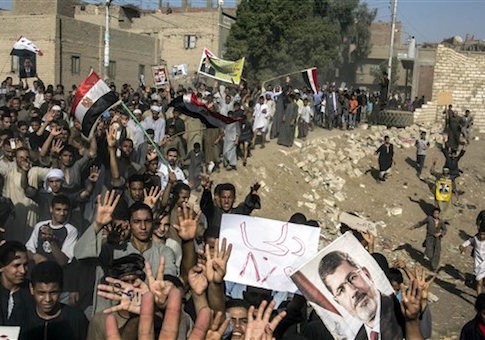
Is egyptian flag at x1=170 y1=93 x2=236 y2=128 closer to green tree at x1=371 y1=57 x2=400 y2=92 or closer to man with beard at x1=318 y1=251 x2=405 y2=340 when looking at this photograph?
man with beard at x1=318 y1=251 x2=405 y2=340

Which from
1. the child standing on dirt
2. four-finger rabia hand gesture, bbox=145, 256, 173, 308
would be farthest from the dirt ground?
four-finger rabia hand gesture, bbox=145, 256, 173, 308

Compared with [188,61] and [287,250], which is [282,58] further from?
[287,250]

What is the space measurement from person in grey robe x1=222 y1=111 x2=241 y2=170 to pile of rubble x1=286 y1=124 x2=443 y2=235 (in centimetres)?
228

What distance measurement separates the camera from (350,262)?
11.4 feet

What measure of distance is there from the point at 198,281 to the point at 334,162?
51.8ft

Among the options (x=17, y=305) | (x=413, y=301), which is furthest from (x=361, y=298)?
(x=17, y=305)

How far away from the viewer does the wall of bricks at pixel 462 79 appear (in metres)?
28.9

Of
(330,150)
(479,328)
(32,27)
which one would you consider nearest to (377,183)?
(330,150)

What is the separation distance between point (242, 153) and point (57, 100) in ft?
17.9

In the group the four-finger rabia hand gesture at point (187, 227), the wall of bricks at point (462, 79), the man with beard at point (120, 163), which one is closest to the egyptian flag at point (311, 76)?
the man with beard at point (120, 163)

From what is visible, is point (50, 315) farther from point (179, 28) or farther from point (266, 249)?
point (179, 28)

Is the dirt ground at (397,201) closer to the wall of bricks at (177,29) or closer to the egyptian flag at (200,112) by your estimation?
the egyptian flag at (200,112)

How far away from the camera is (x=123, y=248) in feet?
13.8

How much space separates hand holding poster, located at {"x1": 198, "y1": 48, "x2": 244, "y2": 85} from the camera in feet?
49.3
